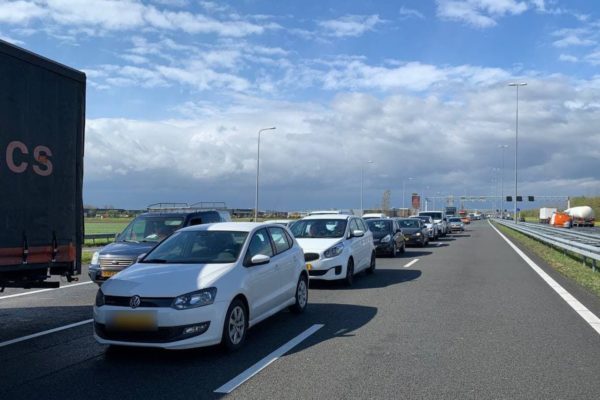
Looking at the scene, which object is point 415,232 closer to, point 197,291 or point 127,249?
point 127,249

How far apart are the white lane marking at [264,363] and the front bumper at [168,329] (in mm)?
604

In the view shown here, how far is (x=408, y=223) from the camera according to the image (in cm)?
2891

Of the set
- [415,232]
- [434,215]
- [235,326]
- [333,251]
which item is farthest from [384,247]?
[434,215]

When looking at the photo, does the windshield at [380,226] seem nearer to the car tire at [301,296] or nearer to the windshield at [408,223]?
the windshield at [408,223]

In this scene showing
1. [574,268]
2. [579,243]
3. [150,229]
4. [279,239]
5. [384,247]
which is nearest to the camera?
[279,239]

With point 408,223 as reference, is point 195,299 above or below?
below

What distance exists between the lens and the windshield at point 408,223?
92.9 feet

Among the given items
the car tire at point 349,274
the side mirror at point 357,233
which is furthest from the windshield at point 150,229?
the side mirror at point 357,233

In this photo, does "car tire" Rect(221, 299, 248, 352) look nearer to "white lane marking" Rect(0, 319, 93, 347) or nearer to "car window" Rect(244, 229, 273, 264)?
"car window" Rect(244, 229, 273, 264)

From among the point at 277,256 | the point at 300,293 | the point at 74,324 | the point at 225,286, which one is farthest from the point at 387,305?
the point at 74,324

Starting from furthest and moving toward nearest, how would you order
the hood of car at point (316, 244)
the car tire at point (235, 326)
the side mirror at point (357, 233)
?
the side mirror at point (357, 233) → the hood of car at point (316, 244) → the car tire at point (235, 326)

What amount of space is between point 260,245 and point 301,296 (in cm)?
161

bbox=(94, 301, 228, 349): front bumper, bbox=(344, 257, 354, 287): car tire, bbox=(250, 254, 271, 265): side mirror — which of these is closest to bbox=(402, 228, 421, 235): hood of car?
bbox=(344, 257, 354, 287): car tire

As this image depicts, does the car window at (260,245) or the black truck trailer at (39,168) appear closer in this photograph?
the black truck trailer at (39,168)
